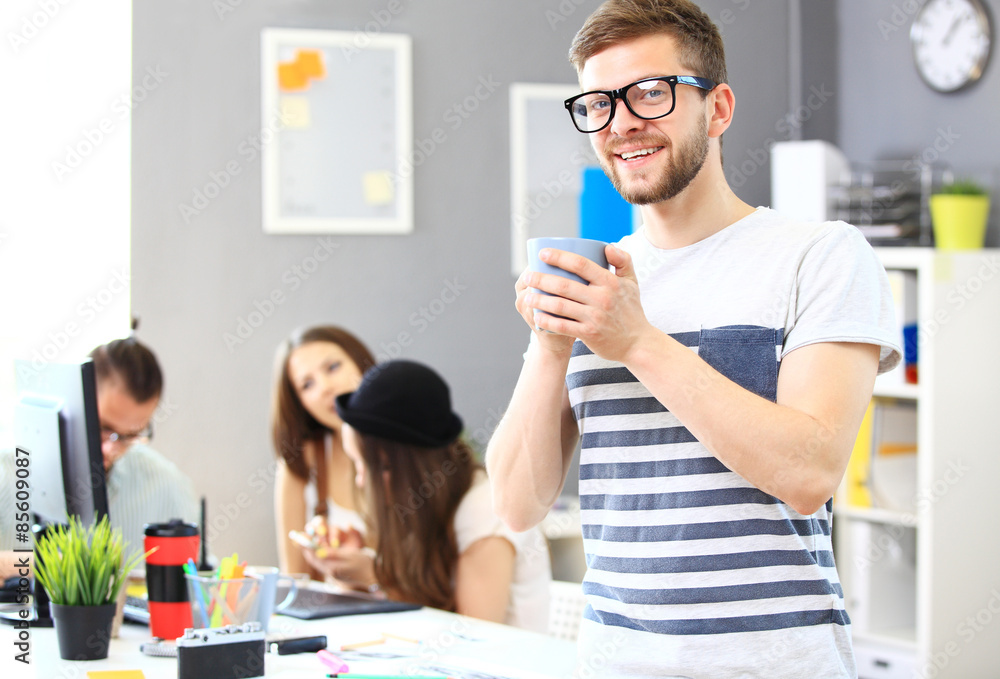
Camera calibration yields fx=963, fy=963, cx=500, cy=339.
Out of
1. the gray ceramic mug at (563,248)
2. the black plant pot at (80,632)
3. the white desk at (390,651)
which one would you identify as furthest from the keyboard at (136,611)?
the gray ceramic mug at (563,248)

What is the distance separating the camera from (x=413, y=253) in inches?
135

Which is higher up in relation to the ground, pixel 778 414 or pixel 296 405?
pixel 778 414

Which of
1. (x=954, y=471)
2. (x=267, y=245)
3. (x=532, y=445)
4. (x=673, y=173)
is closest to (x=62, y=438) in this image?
(x=532, y=445)

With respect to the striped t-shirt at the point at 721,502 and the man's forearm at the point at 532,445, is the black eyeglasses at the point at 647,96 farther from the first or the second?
the man's forearm at the point at 532,445

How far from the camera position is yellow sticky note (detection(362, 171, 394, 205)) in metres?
3.38

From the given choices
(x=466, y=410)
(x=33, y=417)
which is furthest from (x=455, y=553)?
(x=466, y=410)

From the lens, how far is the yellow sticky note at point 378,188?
3.38 m

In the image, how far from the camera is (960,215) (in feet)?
9.95

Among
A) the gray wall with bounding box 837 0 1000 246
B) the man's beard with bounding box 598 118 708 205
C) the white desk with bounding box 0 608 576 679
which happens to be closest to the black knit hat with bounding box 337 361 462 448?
the white desk with bounding box 0 608 576 679

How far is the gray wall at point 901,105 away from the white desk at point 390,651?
2.38 meters

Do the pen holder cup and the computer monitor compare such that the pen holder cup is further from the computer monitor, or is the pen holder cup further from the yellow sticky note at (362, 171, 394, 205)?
the yellow sticky note at (362, 171, 394, 205)

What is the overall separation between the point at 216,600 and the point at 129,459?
1271 mm

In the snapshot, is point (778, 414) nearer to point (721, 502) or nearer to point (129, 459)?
point (721, 502)

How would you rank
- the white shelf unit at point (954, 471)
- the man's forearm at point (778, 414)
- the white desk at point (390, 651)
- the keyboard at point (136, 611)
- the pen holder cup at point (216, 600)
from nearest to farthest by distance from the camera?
the man's forearm at point (778, 414) < the white desk at point (390, 651) < the pen holder cup at point (216, 600) < the keyboard at point (136, 611) < the white shelf unit at point (954, 471)
